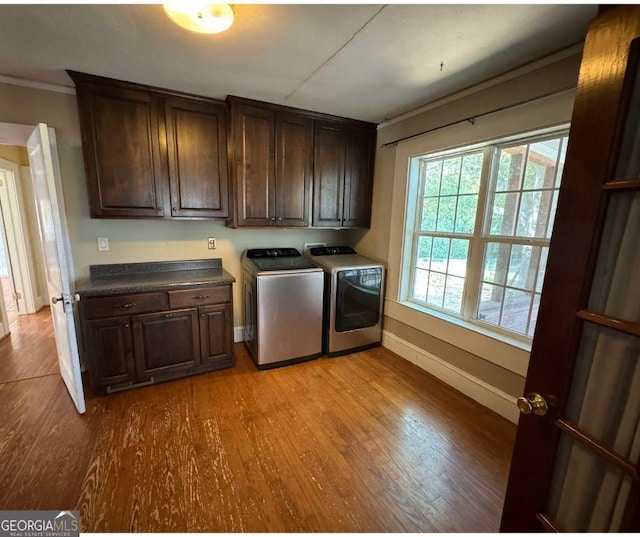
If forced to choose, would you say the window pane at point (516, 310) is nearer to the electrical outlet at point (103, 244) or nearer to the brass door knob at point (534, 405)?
the brass door knob at point (534, 405)

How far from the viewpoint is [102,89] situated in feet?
6.83

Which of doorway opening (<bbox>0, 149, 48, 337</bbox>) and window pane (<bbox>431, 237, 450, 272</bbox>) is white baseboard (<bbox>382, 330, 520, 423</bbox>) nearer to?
window pane (<bbox>431, 237, 450, 272</bbox>)

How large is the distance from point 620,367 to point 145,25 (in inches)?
93.4

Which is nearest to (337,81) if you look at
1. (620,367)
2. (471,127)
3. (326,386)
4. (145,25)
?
(471,127)

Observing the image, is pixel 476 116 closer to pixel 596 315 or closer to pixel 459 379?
pixel 596 315

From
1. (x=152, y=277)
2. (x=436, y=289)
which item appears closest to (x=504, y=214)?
(x=436, y=289)

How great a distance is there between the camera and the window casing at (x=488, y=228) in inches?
74.3

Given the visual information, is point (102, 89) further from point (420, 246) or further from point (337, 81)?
point (420, 246)

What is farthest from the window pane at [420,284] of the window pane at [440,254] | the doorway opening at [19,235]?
A: the doorway opening at [19,235]

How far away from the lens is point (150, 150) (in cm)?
227

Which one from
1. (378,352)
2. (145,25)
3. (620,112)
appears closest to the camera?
(620,112)

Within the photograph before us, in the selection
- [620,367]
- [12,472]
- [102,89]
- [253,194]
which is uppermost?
[102,89]

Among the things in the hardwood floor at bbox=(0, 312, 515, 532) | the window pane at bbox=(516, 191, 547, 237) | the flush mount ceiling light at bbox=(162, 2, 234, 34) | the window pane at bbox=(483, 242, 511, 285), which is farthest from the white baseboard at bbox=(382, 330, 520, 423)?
the flush mount ceiling light at bbox=(162, 2, 234, 34)

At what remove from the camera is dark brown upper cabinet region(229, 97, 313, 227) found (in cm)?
248
